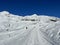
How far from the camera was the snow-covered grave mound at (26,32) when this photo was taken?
37.6 feet

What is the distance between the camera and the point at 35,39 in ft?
38.4

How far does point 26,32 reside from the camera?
12.2m

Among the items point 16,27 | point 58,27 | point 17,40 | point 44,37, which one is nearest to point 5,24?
point 16,27

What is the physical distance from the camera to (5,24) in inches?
501

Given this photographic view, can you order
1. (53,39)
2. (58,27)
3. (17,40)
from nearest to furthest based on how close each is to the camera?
(17,40), (53,39), (58,27)

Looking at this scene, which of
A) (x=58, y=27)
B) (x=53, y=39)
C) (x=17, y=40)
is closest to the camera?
(x=17, y=40)

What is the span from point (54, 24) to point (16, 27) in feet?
9.60

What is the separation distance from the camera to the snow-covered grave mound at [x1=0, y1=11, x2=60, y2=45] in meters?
11.5

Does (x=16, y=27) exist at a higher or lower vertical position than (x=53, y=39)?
higher

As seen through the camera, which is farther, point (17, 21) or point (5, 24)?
point (17, 21)

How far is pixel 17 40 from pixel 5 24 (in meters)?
1.86

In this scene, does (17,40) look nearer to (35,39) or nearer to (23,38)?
(23,38)

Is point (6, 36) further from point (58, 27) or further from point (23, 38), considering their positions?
point (58, 27)

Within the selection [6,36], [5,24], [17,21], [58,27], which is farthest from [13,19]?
[58,27]
